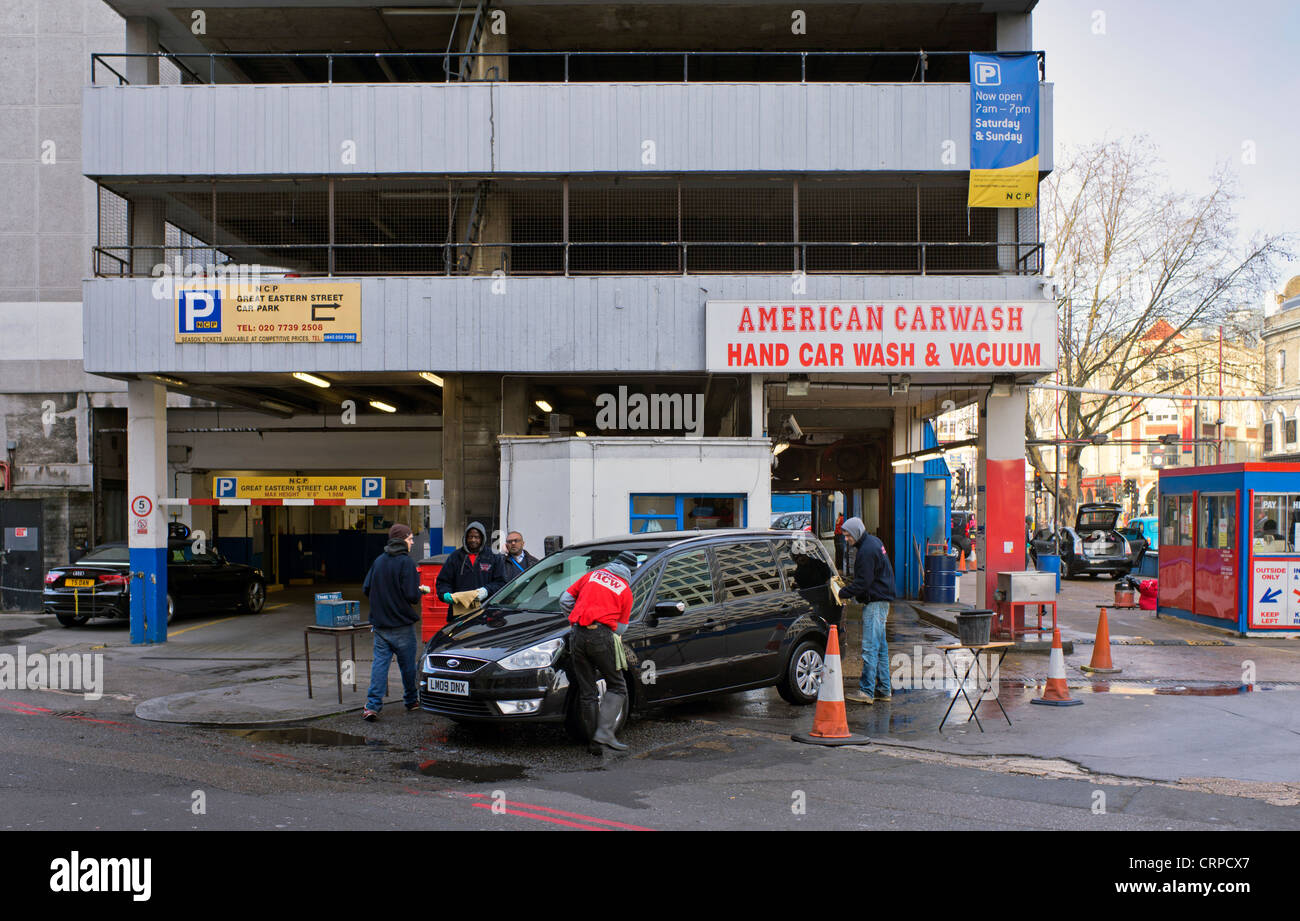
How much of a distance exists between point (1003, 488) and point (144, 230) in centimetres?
1439

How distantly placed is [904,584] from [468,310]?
12047mm

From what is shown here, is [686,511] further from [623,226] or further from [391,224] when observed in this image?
[391,224]

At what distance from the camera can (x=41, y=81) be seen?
24.9 m

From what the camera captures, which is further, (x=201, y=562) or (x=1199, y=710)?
(x=201, y=562)

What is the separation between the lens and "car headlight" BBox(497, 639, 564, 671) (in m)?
8.79

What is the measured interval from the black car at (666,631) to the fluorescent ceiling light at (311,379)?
26.0 ft

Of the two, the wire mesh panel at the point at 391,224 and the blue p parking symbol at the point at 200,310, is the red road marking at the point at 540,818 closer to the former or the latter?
the wire mesh panel at the point at 391,224

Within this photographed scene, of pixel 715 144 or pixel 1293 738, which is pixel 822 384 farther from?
pixel 1293 738

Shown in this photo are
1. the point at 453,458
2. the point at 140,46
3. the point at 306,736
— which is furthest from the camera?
the point at 453,458

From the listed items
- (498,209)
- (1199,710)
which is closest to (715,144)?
(498,209)

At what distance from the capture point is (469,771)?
8.09 metres

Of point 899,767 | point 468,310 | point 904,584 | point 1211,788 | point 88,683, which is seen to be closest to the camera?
point 1211,788

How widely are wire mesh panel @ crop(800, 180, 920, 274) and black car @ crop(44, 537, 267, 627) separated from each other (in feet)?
40.4

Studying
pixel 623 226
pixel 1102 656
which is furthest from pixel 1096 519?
pixel 1102 656
